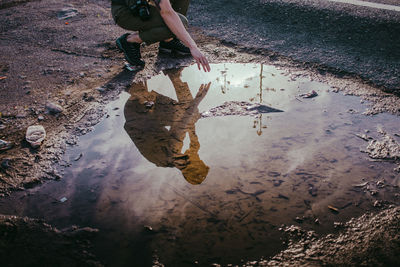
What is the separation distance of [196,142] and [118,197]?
0.66 metres

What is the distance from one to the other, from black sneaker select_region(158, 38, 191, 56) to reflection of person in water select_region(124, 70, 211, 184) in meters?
0.59

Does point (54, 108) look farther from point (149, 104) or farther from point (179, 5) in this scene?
point (179, 5)

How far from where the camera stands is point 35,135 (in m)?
2.09

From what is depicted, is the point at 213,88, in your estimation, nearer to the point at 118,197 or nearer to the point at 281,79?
the point at 281,79

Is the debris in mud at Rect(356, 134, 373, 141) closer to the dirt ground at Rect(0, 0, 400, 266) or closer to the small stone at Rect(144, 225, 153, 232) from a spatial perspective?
the dirt ground at Rect(0, 0, 400, 266)

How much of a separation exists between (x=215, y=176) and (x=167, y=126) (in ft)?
2.04

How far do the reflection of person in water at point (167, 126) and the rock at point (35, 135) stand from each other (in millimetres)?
590

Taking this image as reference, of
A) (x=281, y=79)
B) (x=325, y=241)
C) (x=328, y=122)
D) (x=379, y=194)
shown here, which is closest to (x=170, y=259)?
(x=325, y=241)

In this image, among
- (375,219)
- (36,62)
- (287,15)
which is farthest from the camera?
(287,15)

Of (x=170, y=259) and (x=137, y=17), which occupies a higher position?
(x=137, y=17)

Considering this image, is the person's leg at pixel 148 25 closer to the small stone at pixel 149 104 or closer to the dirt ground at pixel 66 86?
the dirt ground at pixel 66 86

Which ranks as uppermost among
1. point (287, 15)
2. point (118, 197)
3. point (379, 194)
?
point (287, 15)

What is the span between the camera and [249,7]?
410cm

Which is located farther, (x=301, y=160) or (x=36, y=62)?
(x=36, y=62)
